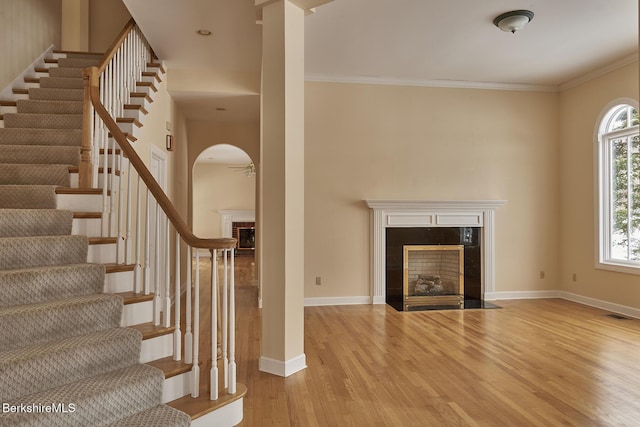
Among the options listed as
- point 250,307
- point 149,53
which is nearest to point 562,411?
point 250,307

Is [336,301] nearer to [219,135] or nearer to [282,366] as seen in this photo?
[282,366]

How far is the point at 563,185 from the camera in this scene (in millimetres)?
6156

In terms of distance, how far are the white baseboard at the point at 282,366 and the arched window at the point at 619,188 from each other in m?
4.30

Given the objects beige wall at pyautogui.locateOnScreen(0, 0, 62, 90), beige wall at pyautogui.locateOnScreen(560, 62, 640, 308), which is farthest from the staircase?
beige wall at pyautogui.locateOnScreen(560, 62, 640, 308)

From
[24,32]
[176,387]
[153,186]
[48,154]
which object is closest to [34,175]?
[48,154]

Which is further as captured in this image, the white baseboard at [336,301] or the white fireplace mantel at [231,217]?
the white fireplace mantel at [231,217]

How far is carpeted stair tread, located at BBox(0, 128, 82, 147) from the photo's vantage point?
12.4 feet

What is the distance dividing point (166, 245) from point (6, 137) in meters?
2.37

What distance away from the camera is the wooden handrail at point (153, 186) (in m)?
2.34

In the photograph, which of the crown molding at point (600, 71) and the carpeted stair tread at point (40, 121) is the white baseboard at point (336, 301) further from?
the crown molding at point (600, 71)

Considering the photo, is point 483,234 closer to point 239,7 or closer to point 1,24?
point 239,7

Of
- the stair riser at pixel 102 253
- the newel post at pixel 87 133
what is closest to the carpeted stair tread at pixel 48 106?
the newel post at pixel 87 133

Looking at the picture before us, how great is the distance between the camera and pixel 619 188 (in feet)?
17.6

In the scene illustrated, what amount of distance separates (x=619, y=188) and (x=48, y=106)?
6.76 meters
